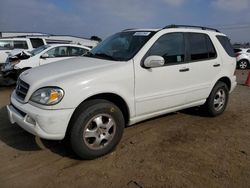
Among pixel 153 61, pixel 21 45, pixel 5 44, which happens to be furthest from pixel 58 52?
pixel 153 61

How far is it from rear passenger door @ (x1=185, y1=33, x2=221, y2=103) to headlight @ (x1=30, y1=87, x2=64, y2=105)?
238 centimetres

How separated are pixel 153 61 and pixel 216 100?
7.62 ft

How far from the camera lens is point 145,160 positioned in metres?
3.70

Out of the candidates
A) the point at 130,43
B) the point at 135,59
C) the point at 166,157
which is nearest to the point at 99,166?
the point at 166,157

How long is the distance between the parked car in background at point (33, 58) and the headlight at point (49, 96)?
20.0 feet

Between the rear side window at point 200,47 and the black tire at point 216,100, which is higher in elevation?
the rear side window at point 200,47

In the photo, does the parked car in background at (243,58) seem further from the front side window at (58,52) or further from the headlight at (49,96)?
the headlight at (49,96)

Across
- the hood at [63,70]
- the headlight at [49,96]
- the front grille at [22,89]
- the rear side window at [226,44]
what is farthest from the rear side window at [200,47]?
the front grille at [22,89]

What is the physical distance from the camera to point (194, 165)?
3.59 metres

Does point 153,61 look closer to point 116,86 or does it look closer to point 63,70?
point 116,86

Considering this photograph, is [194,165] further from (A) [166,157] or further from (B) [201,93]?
(B) [201,93]

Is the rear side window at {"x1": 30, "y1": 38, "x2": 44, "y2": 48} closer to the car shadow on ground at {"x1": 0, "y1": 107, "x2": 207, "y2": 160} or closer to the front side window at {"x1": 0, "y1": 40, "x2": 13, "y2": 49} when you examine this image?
the front side window at {"x1": 0, "y1": 40, "x2": 13, "y2": 49}

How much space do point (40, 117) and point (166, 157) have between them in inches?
70.9

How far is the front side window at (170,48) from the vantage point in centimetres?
428
